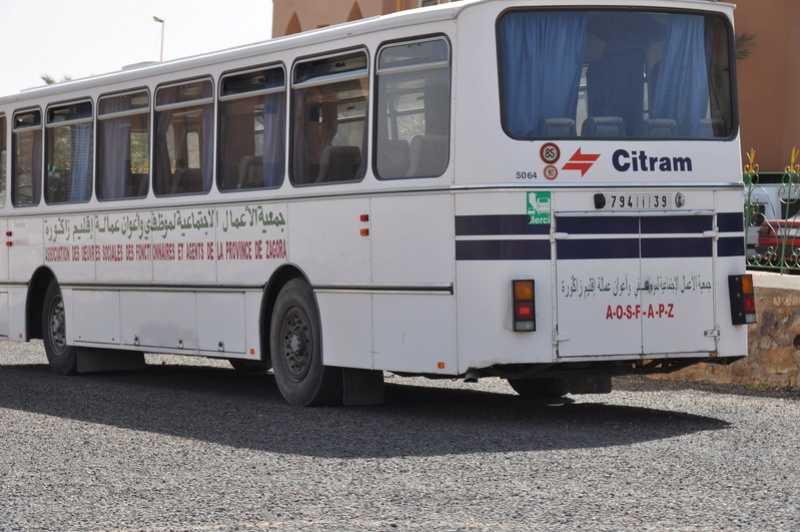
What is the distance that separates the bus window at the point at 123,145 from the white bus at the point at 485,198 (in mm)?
1638

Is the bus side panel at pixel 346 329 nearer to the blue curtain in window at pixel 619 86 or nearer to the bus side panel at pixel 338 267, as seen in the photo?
the bus side panel at pixel 338 267

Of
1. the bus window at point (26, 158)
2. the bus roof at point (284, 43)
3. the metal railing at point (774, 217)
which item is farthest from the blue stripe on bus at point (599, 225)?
the bus window at point (26, 158)

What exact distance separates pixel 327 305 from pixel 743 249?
11.0 feet

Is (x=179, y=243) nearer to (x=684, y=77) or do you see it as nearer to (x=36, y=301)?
(x=36, y=301)

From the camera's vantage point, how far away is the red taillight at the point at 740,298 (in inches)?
446

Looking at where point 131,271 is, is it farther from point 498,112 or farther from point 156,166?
point 498,112

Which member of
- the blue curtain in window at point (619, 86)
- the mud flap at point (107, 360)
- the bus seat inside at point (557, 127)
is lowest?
the mud flap at point (107, 360)

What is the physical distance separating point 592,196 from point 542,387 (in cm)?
300

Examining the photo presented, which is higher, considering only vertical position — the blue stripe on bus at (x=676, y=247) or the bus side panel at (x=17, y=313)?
the blue stripe on bus at (x=676, y=247)

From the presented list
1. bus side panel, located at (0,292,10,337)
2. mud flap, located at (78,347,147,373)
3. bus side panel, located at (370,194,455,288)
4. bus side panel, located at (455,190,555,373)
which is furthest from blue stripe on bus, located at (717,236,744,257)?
bus side panel, located at (0,292,10,337)

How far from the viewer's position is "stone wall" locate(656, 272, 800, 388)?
13.9 meters

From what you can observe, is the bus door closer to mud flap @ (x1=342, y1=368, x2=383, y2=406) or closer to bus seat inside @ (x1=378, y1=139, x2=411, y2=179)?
bus seat inside @ (x1=378, y1=139, x2=411, y2=179)

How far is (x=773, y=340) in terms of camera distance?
14.1 meters

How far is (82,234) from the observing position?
16016mm
